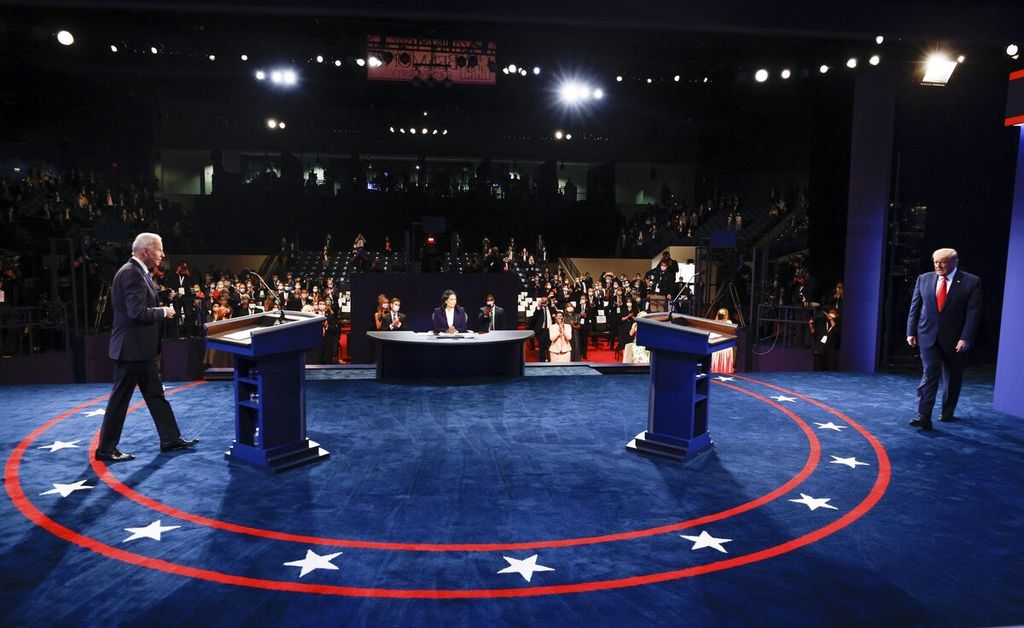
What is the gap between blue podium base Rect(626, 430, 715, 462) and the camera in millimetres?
5891

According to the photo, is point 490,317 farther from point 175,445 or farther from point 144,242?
point 144,242

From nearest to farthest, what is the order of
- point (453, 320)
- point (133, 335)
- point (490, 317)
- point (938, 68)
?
point (133, 335)
point (938, 68)
point (453, 320)
point (490, 317)

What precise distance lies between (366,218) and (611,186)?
397 inches

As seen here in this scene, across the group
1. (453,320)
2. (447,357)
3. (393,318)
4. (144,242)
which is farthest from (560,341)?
(144,242)

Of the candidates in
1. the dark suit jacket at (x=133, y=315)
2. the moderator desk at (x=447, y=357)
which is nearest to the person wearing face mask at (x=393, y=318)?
the moderator desk at (x=447, y=357)

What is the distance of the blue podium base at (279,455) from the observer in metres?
5.52

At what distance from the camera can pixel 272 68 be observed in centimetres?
1467

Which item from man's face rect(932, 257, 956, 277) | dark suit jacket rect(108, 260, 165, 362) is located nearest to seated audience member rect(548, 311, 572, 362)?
man's face rect(932, 257, 956, 277)

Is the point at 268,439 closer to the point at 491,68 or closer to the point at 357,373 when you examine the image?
the point at 357,373

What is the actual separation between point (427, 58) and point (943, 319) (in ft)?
38.8

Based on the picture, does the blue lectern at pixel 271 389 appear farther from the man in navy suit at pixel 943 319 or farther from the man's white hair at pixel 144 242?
the man in navy suit at pixel 943 319

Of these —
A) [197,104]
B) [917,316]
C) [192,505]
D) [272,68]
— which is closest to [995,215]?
[917,316]

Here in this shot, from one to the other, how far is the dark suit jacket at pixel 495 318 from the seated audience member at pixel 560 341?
95 centimetres

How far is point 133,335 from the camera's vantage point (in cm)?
555
